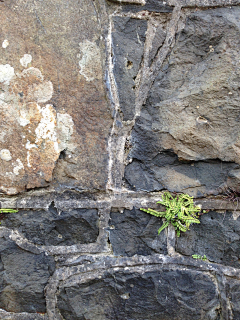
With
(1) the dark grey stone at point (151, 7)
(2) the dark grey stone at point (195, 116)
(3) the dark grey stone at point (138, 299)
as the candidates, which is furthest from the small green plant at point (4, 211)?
(1) the dark grey stone at point (151, 7)

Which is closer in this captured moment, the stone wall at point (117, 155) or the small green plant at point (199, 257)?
the stone wall at point (117, 155)

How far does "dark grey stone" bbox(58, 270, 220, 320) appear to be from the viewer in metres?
1.09

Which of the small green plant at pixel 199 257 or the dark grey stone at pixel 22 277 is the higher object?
the small green plant at pixel 199 257

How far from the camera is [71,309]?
109 centimetres

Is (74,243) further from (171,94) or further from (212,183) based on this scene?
(171,94)

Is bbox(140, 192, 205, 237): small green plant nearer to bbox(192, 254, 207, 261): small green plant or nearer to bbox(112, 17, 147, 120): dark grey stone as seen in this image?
bbox(192, 254, 207, 261): small green plant

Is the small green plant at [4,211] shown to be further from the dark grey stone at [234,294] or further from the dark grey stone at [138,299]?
the dark grey stone at [234,294]

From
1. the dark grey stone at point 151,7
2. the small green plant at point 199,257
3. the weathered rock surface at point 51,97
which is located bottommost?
the small green plant at point 199,257

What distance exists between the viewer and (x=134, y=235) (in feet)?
3.67

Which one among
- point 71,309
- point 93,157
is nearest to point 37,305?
point 71,309

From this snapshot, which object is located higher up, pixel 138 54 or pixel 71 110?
pixel 138 54

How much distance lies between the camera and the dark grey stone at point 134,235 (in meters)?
1.11

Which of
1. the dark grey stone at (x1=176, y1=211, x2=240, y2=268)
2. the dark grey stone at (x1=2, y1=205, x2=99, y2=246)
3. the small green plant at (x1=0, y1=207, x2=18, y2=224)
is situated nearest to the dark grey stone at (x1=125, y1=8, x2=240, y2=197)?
the dark grey stone at (x1=176, y1=211, x2=240, y2=268)

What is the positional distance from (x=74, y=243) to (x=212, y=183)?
639mm
